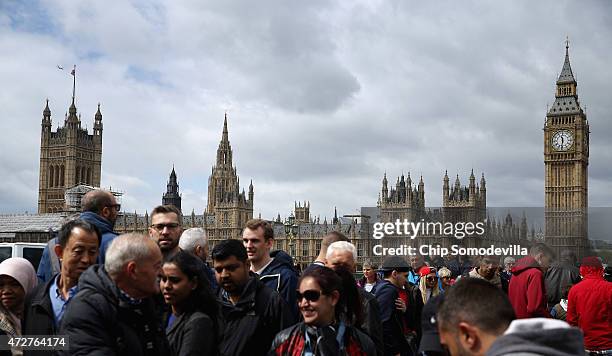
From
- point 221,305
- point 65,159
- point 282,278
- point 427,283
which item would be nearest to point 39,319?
point 221,305

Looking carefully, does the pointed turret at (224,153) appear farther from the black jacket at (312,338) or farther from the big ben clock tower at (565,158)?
the black jacket at (312,338)

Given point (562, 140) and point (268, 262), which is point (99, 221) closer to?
point (268, 262)

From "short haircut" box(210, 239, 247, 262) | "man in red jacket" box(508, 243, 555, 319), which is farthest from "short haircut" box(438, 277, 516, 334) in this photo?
"man in red jacket" box(508, 243, 555, 319)

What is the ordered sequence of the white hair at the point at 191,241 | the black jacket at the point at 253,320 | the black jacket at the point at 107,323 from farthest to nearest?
the white hair at the point at 191,241
the black jacket at the point at 253,320
the black jacket at the point at 107,323

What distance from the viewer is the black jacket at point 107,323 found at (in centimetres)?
268

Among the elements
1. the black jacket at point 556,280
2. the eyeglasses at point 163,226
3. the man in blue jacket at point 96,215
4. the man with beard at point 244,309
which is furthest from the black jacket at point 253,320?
the black jacket at point 556,280

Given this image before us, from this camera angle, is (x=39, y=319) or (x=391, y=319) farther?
(x=391, y=319)

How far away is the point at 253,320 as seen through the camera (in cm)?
364

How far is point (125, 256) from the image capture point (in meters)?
2.85

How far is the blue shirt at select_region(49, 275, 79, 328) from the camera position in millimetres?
3264

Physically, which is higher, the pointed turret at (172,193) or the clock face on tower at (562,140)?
the clock face on tower at (562,140)

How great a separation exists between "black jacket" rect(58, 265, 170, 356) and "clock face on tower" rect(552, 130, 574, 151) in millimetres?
65830

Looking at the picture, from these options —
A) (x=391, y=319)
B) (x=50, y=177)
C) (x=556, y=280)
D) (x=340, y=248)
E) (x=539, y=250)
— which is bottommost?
(x=391, y=319)

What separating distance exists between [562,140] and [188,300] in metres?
65.7
